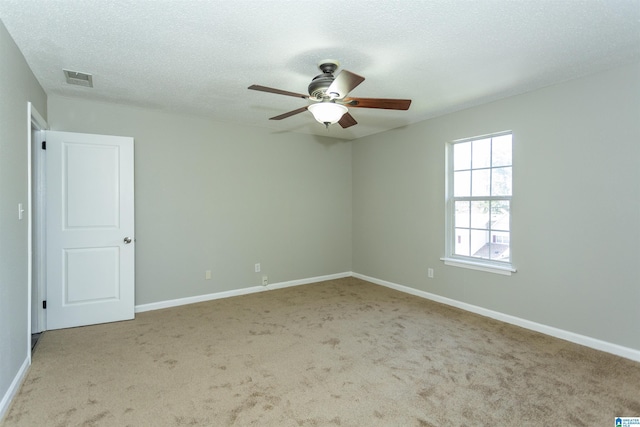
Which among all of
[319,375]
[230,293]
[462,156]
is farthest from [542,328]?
[230,293]

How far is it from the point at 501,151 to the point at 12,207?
4559 millimetres

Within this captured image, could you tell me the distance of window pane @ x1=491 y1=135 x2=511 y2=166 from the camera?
12.1 feet

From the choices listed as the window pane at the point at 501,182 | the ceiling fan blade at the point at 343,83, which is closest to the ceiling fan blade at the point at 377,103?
the ceiling fan blade at the point at 343,83

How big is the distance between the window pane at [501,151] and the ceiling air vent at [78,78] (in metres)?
4.30

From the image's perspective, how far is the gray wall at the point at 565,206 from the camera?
279 cm

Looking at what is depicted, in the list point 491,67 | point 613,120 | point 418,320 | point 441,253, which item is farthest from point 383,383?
point 613,120

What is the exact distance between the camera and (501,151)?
3.78 meters

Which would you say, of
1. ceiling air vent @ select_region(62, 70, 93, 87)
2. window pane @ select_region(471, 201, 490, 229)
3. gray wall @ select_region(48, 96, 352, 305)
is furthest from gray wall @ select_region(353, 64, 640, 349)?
ceiling air vent @ select_region(62, 70, 93, 87)

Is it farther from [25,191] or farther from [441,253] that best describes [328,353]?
[25,191]

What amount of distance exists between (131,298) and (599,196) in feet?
16.0

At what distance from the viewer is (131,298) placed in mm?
3758

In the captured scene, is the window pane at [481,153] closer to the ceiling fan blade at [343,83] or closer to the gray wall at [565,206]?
the gray wall at [565,206]

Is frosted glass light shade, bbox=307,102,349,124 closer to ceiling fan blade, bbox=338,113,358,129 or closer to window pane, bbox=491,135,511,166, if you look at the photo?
ceiling fan blade, bbox=338,113,358,129

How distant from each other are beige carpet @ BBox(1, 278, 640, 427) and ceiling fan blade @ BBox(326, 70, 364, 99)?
2.12m
